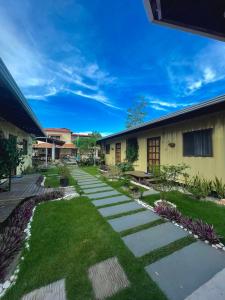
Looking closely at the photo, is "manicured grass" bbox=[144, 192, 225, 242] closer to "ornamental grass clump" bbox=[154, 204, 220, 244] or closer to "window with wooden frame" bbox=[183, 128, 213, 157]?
"ornamental grass clump" bbox=[154, 204, 220, 244]

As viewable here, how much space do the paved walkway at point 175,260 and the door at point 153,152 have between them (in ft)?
15.3

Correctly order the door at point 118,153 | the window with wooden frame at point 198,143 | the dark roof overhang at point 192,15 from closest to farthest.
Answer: the dark roof overhang at point 192,15 → the window with wooden frame at point 198,143 → the door at point 118,153

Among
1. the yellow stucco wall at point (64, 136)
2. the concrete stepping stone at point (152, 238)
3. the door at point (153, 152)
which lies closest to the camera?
the concrete stepping stone at point (152, 238)

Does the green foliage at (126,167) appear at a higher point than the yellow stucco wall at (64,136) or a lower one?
lower

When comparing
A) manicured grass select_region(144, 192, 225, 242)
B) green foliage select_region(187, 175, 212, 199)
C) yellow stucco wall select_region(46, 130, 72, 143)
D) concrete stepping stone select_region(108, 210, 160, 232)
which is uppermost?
yellow stucco wall select_region(46, 130, 72, 143)

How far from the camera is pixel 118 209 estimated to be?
4.23 metres

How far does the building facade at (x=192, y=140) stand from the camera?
5.10 m

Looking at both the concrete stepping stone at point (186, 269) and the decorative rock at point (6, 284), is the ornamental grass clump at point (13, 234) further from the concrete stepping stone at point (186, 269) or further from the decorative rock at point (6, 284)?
the concrete stepping stone at point (186, 269)

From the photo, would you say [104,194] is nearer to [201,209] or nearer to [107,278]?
[201,209]

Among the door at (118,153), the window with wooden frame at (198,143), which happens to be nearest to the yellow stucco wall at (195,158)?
the window with wooden frame at (198,143)

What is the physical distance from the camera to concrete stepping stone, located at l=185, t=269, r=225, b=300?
1673 mm

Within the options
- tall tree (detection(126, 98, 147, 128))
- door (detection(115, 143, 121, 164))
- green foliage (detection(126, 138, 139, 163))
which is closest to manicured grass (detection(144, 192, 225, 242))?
green foliage (detection(126, 138, 139, 163))

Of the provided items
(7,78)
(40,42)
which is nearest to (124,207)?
(7,78)

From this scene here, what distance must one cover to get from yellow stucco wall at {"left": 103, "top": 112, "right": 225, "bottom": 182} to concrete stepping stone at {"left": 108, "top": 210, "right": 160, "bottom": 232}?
300 centimetres
